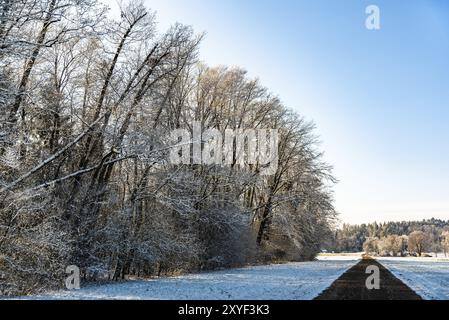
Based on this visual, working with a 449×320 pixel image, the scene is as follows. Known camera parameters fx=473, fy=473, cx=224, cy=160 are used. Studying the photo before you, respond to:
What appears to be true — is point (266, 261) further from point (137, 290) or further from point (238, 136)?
point (137, 290)

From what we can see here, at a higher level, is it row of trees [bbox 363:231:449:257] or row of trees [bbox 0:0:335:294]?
row of trees [bbox 0:0:335:294]

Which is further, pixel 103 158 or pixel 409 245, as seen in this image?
pixel 409 245

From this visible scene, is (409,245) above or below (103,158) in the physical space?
below

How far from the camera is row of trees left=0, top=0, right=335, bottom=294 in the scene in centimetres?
1491

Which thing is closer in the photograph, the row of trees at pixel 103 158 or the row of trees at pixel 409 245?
the row of trees at pixel 103 158

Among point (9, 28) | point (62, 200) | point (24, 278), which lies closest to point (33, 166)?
point (62, 200)

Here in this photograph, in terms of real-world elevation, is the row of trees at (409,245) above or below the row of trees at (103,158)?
below

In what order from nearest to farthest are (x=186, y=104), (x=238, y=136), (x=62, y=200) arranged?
(x=62, y=200) → (x=186, y=104) → (x=238, y=136)

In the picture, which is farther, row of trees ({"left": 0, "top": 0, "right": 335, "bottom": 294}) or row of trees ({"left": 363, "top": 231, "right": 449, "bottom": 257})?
row of trees ({"left": 363, "top": 231, "right": 449, "bottom": 257})

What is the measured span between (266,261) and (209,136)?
16976 millimetres

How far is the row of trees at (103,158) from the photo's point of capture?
48.9ft

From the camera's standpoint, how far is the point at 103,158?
64.8 ft

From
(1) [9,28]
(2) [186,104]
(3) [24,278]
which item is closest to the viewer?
(1) [9,28]

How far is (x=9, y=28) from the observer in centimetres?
1354
